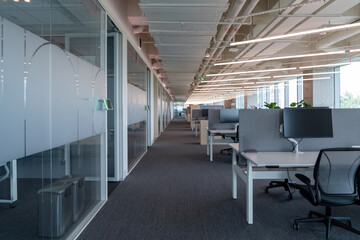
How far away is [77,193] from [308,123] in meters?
2.68

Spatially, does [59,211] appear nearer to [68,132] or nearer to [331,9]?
[68,132]

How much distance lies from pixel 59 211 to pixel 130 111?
9.73 feet

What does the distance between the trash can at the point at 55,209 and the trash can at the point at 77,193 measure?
7 centimetres

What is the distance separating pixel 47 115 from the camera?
1779mm

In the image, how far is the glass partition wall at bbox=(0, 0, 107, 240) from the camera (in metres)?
1.42

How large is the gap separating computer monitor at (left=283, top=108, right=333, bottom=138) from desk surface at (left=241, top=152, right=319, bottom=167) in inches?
9.3

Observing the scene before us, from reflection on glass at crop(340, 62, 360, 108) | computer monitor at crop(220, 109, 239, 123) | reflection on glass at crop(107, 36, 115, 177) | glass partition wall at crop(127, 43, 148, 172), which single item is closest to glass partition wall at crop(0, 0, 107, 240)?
reflection on glass at crop(107, 36, 115, 177)

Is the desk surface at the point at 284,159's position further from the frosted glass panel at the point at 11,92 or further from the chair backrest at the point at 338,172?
the frosted glass panel at the point at 11,92

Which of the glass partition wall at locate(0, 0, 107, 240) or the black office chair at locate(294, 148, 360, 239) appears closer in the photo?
the glass partition wall at locate(0, 0, 107, 240)

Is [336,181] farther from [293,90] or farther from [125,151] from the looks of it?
[293,90]

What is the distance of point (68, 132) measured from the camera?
6.92ft

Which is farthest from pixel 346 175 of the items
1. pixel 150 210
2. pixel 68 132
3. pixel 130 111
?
pixel 130 111

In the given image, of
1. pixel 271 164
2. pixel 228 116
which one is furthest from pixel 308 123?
pixel 228 116

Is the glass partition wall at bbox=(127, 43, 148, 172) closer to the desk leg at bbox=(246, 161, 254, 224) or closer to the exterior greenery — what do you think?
the desk leg at bbox=(246, 161, 254, 224)
